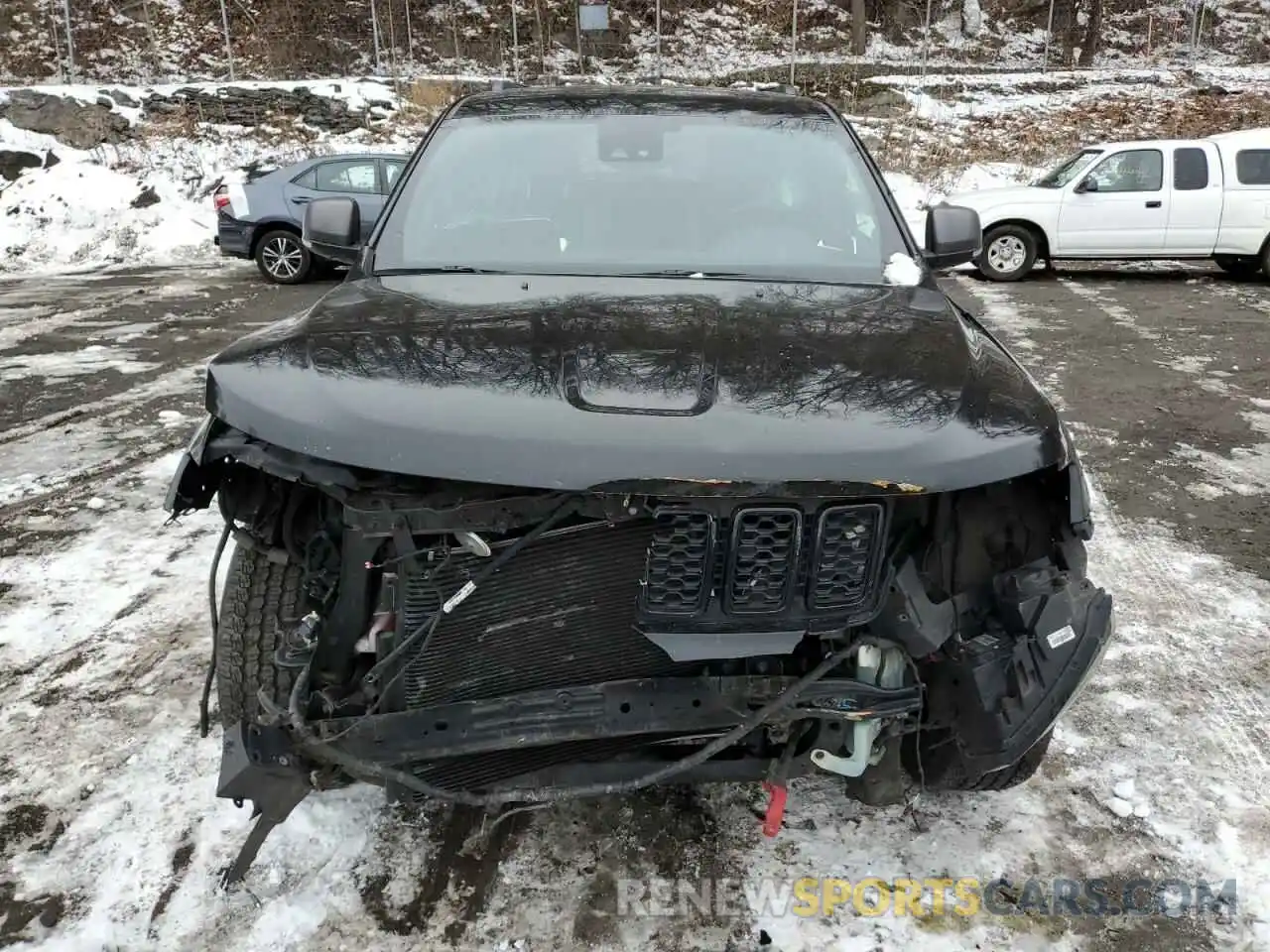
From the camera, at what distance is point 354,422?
173cm

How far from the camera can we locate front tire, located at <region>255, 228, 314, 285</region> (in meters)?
11.0

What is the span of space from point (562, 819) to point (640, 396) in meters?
1.20

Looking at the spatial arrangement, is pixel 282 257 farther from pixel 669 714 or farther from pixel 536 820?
pixel 669 714

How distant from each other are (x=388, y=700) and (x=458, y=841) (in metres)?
0.57

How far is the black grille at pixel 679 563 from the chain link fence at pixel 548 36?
2257cm

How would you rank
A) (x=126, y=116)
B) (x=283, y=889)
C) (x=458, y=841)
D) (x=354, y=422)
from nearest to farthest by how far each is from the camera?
(x=354, y=422) → (x=283, y=889) → (x=458, y=841) → (x=126, y=116)

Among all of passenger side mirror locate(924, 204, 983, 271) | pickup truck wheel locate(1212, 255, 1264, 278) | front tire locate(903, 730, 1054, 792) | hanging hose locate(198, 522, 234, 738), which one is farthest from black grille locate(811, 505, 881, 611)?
pickup truck wheel locate(1212, 255, 1264, 278)

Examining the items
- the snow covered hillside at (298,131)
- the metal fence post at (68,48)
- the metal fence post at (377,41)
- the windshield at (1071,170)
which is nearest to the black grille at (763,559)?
the windshield at (1071,170)

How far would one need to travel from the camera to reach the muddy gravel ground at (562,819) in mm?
2057

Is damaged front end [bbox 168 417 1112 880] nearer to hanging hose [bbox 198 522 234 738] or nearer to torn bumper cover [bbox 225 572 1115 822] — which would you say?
torn bumper cover [bbox 225 572 1115 822]

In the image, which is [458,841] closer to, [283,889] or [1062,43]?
[283,889]

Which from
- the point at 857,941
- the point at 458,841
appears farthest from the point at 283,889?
the point at 857,941

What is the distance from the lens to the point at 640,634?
190 centimetres

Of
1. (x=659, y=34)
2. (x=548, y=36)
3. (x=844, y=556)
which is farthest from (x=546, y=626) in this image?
(x=548, y=36)
